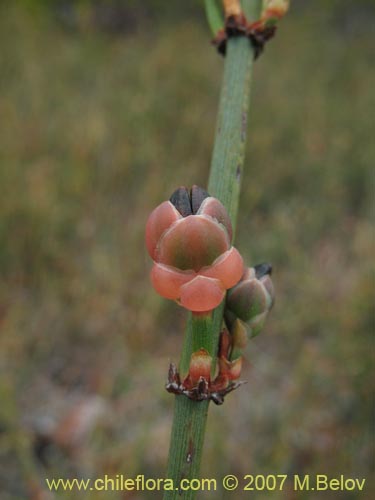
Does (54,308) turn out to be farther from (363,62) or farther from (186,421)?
(363,62)

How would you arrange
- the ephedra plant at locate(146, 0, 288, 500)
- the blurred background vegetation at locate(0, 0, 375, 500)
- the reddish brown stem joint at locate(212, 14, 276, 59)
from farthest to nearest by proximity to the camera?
1. the blurred background vegetation at locate(0, 0, 375, 500)
2. the reddish brown stem joint at locate(212, 14, 276, 59)
3. the ephedra plant at locate(146, 0, 288, 500)

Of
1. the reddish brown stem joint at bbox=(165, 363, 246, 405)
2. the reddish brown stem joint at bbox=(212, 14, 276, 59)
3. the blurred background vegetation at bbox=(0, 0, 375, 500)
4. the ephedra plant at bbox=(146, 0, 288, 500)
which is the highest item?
the blurred background vegetation at bbox=(0, 0, 375, 500)

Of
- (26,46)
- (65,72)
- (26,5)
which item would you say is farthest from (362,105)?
(26,5)

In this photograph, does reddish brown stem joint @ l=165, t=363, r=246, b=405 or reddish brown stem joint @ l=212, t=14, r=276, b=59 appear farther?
reddish brown stem joint @ l=212, t=14, r=276, b=59

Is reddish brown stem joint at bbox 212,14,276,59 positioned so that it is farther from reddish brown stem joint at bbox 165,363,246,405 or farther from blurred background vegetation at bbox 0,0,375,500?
blurred background vegetation at bbox 0,0,375,500

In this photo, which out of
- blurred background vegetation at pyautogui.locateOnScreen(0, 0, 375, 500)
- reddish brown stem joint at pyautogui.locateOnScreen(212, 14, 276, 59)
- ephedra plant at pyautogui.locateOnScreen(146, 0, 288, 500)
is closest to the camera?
ephedra plant at pyautogui.locateOnScreen(146, 0, 288, 500)

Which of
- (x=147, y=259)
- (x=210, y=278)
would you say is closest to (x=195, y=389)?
(x=210, y=278)

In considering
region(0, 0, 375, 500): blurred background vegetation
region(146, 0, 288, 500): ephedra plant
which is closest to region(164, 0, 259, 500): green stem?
region(146, 0, 288, 500): ephedra plant

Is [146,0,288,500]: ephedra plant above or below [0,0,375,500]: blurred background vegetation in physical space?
below
